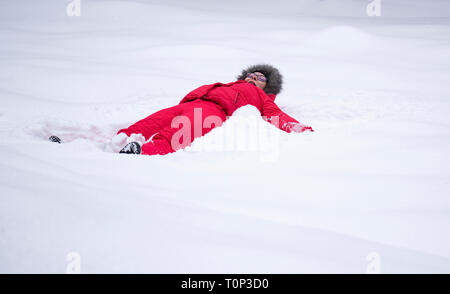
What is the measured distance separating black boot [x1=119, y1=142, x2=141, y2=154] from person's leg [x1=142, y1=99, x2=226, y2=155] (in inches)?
0.9

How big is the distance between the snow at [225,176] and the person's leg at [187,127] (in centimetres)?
12

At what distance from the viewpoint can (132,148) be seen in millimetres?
1116

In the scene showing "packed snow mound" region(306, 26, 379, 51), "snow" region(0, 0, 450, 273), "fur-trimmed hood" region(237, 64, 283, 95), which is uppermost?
"packed snow mound" region(306, 26, 379, 51)

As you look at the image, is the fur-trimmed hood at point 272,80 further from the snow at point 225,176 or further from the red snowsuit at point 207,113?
the red snowsuit at point 207,113

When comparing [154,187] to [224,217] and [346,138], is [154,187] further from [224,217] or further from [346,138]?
[346,138]

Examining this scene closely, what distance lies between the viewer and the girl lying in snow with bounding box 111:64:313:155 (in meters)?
1.22

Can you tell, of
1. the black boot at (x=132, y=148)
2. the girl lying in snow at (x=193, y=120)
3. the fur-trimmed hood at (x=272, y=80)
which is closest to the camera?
the black boot at (x=132, y=148)

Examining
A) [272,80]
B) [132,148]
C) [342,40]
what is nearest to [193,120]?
[132,148]

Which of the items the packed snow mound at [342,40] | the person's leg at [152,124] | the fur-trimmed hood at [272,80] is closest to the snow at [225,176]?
the fur-trimmed hood at [272,80]

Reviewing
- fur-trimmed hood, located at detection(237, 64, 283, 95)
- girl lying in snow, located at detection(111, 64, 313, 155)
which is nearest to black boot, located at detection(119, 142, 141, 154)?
girl lying in snow, located at detection(111, 64, 313, 155)

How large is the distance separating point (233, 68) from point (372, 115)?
126cm

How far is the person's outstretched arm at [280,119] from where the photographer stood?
1.45 metres

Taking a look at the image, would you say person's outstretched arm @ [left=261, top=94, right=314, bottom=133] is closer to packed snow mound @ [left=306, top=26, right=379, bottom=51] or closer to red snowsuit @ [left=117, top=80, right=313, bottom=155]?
red snowsuit @ [left=117, top=80, right=313, bottom=155]
